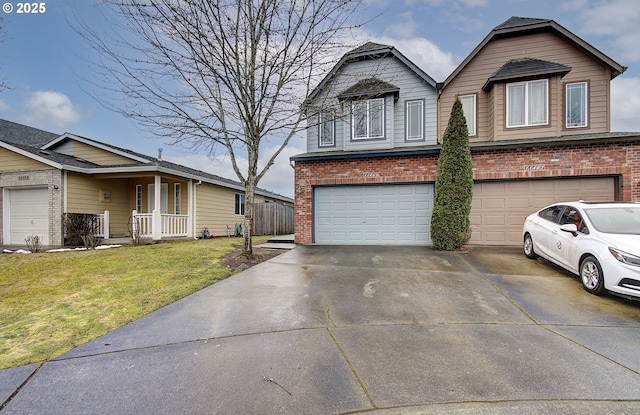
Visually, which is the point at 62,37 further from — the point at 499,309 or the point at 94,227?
the point at 499,309

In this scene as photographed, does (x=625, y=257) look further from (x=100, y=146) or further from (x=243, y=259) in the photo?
(x=100, y=146)

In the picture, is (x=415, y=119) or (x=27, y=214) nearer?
(x=415, y=119)

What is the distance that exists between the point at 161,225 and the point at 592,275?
1381 centimetres

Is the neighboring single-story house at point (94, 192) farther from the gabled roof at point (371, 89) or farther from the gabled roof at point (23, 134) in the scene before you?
the gabled roof at point (371, 89)

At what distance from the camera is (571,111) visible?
10.4 m

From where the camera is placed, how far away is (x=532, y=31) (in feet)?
36.0

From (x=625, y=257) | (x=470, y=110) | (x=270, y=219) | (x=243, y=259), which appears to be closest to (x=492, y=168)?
(x=470, y=110)

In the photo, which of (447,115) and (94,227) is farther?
(94,227)

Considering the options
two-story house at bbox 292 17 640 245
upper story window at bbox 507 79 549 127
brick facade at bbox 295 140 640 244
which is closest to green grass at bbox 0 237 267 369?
brick facade at bbox 295 140 640 244

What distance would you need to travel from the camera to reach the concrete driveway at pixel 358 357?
252 cm

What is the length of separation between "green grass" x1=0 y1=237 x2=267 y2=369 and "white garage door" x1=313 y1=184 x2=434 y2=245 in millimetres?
4306

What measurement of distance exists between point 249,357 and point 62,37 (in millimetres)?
9172

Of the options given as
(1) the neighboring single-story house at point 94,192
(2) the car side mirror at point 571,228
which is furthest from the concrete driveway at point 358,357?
(1) the neighboring single-story house at point 94,192

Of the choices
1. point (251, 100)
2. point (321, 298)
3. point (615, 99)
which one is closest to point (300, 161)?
point (251, 100)
